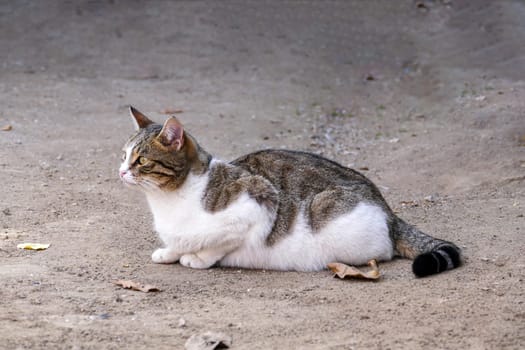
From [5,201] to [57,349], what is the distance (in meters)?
2.93

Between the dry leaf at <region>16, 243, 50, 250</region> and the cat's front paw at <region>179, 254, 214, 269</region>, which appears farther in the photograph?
the dry leaf at <region>16, 243, 50, 250</region>

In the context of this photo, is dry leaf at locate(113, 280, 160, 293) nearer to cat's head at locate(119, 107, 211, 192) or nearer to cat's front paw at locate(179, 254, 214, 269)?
cat's front paw at locate(179, 254, 214, 269)

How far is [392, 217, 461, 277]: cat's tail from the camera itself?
4867 mm

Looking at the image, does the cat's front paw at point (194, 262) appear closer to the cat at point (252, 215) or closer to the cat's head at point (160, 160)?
the cat at point (252, 215)

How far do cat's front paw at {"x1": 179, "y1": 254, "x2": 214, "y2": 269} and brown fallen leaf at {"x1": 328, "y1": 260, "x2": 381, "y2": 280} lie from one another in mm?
851

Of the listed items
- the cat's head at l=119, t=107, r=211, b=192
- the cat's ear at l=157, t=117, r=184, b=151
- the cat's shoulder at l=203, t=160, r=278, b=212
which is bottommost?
the cat's shoulder at l=203, t=160, r=278, b=212

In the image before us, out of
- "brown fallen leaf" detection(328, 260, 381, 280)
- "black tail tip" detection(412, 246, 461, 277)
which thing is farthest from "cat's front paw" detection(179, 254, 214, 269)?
"black tail tip" detection(412, 246, 461, 277)

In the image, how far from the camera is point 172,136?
5117mm

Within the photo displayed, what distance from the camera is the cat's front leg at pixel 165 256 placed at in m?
5.29

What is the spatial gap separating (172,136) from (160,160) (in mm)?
181

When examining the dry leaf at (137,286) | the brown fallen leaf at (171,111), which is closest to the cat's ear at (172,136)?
the dry leaf at (137,286)

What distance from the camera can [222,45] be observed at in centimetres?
1308

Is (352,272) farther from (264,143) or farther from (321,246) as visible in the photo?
(264,143)

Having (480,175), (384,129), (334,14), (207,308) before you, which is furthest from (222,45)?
(207,308)
